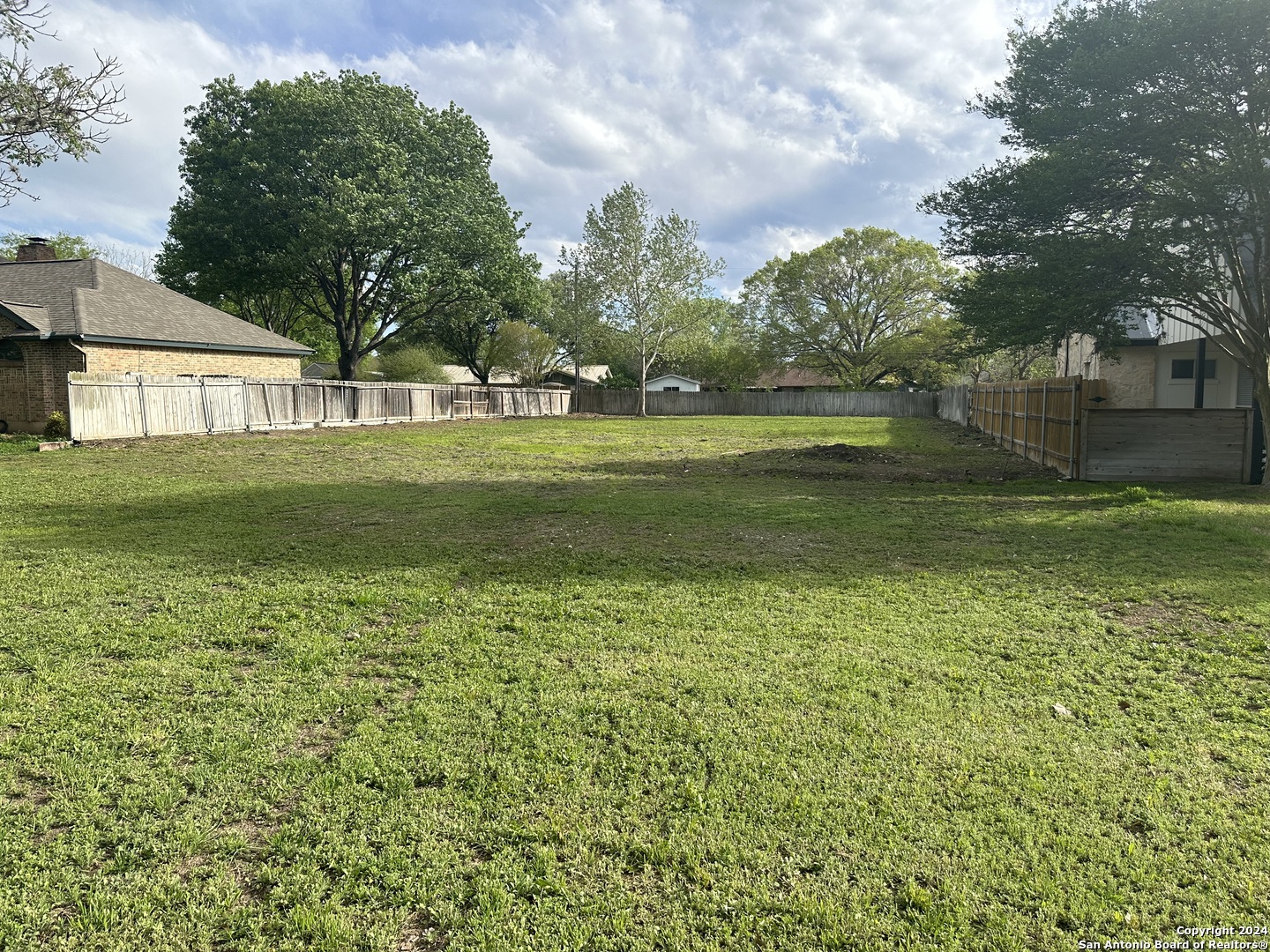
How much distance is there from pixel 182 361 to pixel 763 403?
111 ft

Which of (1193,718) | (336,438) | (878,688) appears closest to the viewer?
(1193,718)

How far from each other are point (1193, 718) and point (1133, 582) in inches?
101

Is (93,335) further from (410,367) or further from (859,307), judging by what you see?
(859,307)

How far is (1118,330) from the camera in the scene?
1096cm

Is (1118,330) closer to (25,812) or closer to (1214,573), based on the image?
(1214,573)

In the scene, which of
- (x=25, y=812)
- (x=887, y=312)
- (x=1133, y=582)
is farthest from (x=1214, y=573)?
(x=887, y=312)

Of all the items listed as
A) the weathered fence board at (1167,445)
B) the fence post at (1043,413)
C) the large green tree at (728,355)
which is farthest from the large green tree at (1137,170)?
the large green tree at (728,355)

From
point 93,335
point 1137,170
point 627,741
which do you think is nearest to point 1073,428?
point 1137,170

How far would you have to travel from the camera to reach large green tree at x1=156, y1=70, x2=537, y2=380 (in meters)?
27.6

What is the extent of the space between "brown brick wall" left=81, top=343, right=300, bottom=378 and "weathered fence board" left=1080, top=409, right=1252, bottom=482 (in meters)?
22.8

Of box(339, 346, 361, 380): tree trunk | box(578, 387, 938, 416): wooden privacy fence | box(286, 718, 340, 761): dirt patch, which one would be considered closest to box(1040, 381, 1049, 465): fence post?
box(286, 718, 340, 761): dirt patch

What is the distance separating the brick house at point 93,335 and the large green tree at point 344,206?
5098 mm

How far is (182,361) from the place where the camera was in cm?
2159

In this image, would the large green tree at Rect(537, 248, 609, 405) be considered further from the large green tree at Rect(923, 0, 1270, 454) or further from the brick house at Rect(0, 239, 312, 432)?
the large green tree at Rect(923, 0, 1270, 454)
